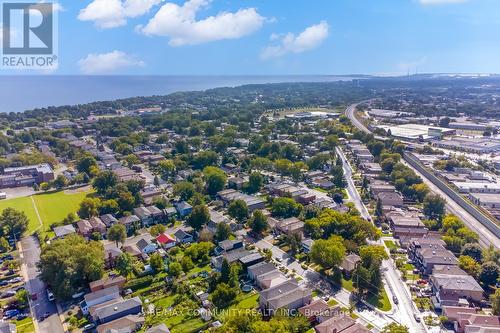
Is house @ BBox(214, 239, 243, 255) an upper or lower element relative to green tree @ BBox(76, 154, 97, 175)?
lower

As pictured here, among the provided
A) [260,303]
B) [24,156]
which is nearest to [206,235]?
[260,303]

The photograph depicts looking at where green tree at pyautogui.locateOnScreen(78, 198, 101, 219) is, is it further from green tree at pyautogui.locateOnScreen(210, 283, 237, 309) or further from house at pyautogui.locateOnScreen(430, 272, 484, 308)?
house at pyautogui.locateOnScreen(430, 272, 484, 308)

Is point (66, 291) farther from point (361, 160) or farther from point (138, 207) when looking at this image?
point (361, 160)

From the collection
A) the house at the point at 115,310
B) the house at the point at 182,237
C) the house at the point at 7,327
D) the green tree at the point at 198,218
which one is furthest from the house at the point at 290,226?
the house at the point at 7,327

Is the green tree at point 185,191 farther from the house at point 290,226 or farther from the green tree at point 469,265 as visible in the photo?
the green tree at point 469,265

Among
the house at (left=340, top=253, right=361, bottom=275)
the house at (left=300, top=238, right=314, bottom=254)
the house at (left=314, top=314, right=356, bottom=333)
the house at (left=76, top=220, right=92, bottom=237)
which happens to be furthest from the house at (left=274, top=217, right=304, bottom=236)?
the house at (left=76, top=220, right=92, bottom=237)

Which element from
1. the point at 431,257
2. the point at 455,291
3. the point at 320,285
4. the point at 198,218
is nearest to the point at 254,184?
the point at 198,218
